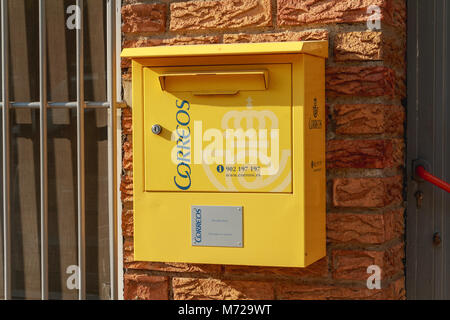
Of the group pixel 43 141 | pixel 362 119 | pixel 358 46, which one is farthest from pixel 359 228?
pixel 43 141

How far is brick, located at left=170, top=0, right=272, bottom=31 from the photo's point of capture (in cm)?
236

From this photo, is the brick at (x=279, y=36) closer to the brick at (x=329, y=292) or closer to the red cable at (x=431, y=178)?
the red cable at (x=431, y=178)

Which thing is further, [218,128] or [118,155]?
[118,155]

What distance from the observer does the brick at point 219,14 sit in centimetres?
236

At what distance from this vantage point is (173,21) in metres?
2.45

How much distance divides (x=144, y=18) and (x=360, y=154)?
917mm

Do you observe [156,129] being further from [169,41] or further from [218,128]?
[169,41]

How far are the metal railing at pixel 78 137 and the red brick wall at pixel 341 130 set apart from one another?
8.6 inches

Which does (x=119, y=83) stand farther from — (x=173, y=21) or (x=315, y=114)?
(x=315, y=114)

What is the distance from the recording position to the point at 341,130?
231 centimetres

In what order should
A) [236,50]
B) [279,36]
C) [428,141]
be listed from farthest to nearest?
[428,141] → [279,36] → [236,50]

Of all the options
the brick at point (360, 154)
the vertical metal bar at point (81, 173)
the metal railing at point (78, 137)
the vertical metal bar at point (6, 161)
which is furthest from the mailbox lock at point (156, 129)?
the vertical metal bar at point (6, 161)

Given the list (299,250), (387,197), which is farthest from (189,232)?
(387,197)

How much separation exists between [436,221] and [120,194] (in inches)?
47.3
